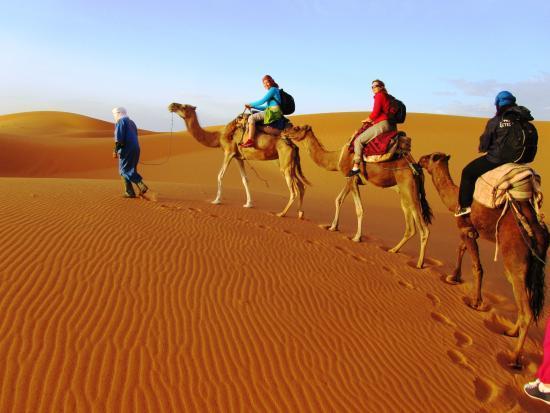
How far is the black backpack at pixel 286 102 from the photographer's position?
10.7 m

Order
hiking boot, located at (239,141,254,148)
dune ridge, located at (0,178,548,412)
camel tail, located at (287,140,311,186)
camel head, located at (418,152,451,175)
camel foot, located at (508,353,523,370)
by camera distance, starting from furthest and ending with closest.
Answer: hiking boot, located at (239,141,254,148) → camel tail, located at (287,140,311,186) → camel head, located at (418,152,451,175) → camel foot, located at (508,353,523,370) → dune ridge, located at (0,178,548,412)

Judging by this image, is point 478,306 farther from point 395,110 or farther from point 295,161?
point 295,161

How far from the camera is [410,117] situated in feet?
145

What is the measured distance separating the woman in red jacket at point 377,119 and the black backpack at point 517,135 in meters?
3.11

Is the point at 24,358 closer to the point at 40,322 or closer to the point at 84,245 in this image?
the point at 40,322

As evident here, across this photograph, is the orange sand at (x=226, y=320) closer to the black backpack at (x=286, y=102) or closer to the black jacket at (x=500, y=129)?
the black jacket at (x=500, y=129)

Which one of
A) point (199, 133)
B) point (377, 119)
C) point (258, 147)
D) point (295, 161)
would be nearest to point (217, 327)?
point (377, 119)

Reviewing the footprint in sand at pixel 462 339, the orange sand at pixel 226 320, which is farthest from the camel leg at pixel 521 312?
the footprint in sand at pixel 462 339

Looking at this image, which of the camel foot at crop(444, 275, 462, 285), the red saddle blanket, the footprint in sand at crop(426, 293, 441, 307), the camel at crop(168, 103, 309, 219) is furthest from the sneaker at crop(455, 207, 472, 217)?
the camel at crop(168, 103, 309, 219)

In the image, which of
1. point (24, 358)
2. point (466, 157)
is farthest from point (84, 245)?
point (466, 157)

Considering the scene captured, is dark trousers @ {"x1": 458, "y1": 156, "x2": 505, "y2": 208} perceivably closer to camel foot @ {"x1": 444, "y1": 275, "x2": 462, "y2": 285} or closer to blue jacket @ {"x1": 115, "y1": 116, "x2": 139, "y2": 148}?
camel foot @ {"x1": 444, "y1": 275, "x2": 462, "y2": 285}

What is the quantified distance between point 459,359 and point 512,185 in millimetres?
2204

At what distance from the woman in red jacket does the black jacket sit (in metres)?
2.82

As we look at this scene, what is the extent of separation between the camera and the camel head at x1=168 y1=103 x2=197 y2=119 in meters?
12.2
